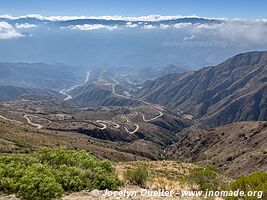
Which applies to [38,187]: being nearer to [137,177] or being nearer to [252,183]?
[137,177]

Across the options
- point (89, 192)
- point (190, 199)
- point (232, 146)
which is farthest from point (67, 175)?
point (232, 146)

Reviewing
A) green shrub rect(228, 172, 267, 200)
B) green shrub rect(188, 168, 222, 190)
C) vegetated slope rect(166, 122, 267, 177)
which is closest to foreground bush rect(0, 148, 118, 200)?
green shrub rect(188, 168, 222, 190)

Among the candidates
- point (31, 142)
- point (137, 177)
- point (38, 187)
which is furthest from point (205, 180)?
point (31, 142)

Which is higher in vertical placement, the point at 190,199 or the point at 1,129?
the point at 190,199

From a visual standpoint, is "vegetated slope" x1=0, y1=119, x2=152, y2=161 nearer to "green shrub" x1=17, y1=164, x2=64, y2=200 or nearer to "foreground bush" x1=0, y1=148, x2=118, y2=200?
"foreground bush" x1=0, y1=148, x2=118, y2=200

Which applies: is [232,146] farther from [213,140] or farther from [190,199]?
[190,199]

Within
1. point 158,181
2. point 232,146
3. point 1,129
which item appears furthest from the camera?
point 232,146
